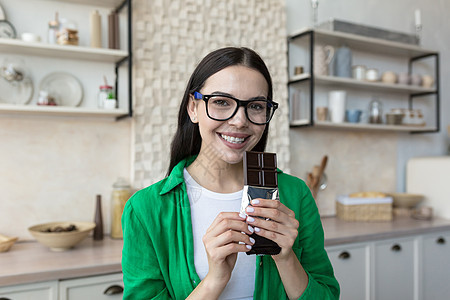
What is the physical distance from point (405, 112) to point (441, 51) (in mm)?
875

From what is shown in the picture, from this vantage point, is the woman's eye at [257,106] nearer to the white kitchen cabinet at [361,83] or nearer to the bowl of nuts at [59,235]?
the bowl of nuts at [59,235]

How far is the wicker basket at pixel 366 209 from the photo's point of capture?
8.93 ft

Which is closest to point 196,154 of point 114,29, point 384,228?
point 114,29

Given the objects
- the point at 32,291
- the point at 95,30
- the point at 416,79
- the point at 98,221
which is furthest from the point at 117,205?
the point at 416,79

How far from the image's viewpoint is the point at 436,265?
105 inches

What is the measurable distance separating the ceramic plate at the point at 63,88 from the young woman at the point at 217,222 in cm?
121

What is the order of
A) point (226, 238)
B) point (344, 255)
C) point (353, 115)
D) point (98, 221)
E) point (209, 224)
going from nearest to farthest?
1. point (226, 238)
2. point (209, 224)
3. point (98, 221)
4. point (344, 255)
5. point (353, 115)

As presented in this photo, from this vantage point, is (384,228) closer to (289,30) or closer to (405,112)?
(405,112)

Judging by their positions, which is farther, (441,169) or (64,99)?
(441,169)

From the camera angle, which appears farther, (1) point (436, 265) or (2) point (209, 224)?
(1) point (436, 265)

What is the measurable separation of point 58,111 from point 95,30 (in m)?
0.49

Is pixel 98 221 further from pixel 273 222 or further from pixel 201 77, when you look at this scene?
pixel 273 222

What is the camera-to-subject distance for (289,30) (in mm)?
2803

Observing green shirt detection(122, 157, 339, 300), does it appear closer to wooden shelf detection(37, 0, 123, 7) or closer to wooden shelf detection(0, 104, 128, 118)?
wooden shelf detection(0, 104, 128, 118)
